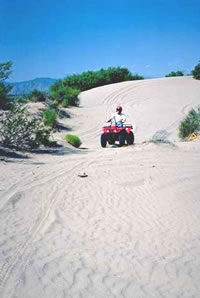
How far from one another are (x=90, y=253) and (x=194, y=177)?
4.56 metres

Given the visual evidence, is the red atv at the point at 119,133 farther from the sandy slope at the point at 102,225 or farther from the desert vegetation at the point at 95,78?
the desert vegetation at the point at 95,78

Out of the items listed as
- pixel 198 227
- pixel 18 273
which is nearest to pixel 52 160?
pixel 198 227

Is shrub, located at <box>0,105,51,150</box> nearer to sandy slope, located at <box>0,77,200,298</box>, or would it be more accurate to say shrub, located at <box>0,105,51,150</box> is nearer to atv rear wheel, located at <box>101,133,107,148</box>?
sandy slope, located at <box>0,77,200,298</box>

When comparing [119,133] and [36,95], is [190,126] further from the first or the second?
[36,95]

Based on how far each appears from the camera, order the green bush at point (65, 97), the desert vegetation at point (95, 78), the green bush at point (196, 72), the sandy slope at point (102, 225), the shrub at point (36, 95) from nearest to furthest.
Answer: the sandy slope at point (102, 225)
the shrub at point (36, 95)
the green bush at point (65, 97)
the green bush at point (196, 72)
the desert vegetation at point (95, 78)

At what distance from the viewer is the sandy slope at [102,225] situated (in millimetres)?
3627

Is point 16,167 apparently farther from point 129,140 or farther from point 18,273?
point 129,140

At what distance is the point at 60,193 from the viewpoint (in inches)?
259

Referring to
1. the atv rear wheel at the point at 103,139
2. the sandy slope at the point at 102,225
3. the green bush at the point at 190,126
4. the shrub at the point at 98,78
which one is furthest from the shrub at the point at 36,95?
the shrub at the point at 98,78

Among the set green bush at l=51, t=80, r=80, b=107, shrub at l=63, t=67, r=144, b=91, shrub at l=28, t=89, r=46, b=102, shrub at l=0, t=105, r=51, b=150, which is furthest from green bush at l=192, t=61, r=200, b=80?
shrub at l=0, t=105, r=51, b=150

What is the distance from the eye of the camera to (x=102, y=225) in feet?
17.0

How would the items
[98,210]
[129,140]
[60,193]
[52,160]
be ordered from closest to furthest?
[98,210] → [60,193] → [52,160] → [129,140]

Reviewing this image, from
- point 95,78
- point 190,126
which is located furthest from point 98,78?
point 190,126

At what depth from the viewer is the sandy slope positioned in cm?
363
